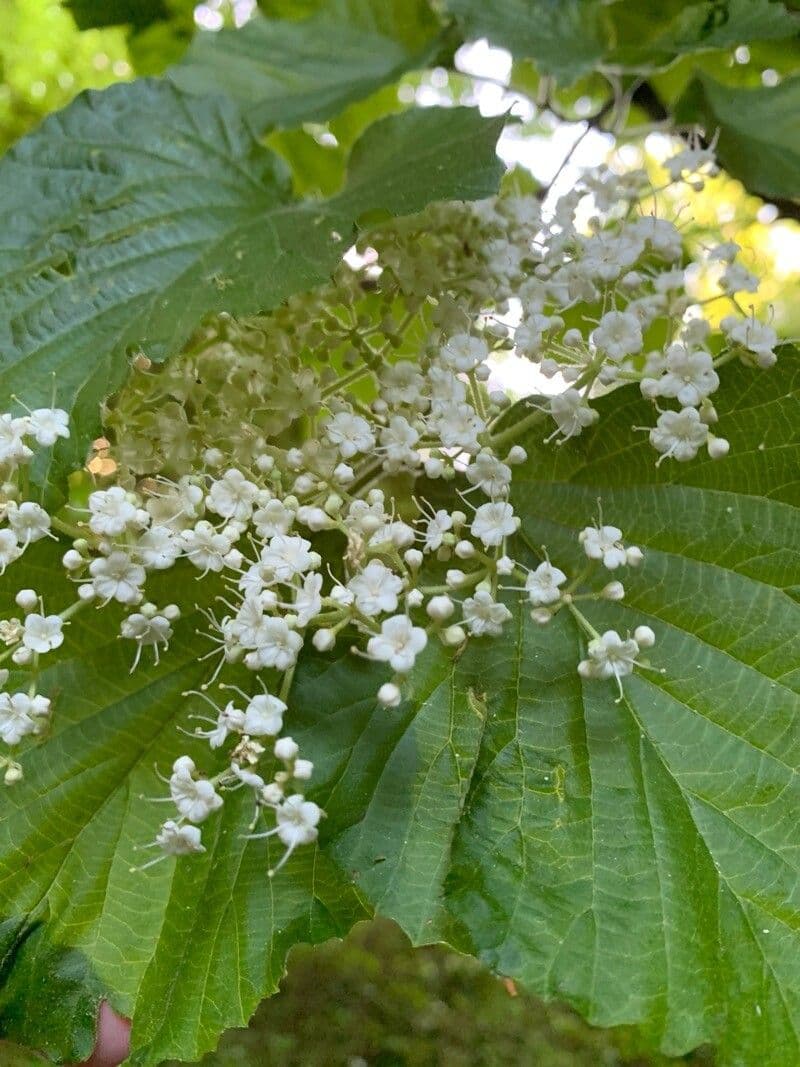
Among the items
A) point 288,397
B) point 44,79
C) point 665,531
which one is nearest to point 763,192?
point 665,531

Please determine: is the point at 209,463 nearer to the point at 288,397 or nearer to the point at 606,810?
the point at 288,397

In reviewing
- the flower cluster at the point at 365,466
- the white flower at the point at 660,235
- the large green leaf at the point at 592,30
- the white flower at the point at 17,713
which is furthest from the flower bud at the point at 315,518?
the large green leaf at the point at 592,30

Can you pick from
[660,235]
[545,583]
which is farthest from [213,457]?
[660,235]

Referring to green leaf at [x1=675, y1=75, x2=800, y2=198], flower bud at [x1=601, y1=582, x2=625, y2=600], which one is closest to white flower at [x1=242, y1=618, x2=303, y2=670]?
flower bud at [x1=601, y1=582, x2=625, y2=600]

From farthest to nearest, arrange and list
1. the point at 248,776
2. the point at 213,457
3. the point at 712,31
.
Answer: the point at 712,31 → the point at 213,457 → the point at 248,776

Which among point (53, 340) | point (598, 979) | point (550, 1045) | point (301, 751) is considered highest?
point (53, 340)

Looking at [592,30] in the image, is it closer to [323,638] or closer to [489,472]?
[489,472]

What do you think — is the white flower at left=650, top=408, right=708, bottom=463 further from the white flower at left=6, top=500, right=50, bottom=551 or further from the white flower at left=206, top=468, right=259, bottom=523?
the white flower at left=6, top=500, right=50, bottom=551
